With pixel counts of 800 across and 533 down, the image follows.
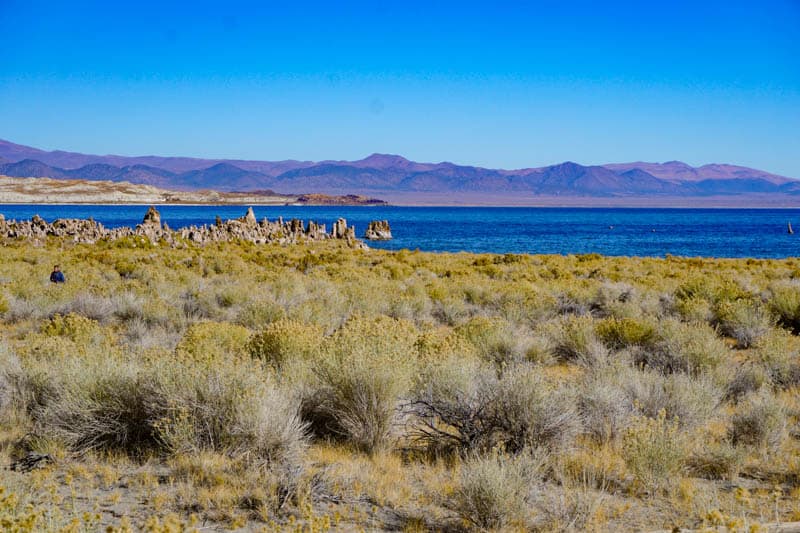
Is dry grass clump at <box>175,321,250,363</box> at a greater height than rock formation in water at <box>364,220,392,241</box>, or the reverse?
dry grass clump at <box>175,321,250,363</box>

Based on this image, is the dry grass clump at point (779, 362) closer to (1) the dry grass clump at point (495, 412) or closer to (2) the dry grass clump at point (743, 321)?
(2) the dry grass clump at point (743, 321)

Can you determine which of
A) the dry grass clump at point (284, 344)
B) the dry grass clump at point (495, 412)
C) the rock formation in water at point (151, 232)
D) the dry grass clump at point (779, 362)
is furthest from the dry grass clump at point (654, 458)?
the rock formation in water at point (151, 232)

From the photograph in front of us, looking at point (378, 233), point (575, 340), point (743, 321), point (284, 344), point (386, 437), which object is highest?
point (284, 344)

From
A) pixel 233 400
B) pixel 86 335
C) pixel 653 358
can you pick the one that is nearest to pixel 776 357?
pixel 653 358

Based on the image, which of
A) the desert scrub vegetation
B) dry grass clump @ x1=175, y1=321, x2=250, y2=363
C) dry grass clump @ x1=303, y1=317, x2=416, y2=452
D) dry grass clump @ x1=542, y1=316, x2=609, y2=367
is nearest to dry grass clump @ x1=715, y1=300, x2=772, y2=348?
the desert scrub vegetation

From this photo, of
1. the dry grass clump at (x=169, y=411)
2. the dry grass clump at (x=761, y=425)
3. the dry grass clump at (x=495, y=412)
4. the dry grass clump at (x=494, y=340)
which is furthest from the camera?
the dry grass clump at (x=494, y=340)

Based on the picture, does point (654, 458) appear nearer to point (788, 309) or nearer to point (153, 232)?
point (788, 309)

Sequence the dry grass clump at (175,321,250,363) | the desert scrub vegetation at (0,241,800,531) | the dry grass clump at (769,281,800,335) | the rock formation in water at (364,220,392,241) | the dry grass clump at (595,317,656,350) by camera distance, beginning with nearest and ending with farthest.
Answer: the desert scrub vegetation at (0,241,800,531) < the dry grass clump at (175,321,250,363) < the dry grass clump at (595,317,656,350) < the dry grass clump at (769,281,800,335) < the rock formation in water at (364,220,392,241)

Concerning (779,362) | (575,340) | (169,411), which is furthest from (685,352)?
(169,411)

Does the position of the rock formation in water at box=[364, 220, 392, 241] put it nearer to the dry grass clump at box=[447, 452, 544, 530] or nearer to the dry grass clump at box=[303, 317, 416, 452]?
the dry grass clump at box=[303, 317, 416, 452]

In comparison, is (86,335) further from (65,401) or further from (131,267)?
(131,267)

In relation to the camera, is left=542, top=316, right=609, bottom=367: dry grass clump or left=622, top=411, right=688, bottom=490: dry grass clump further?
left=542, top=316, right=609, bottom=367: dry grass clump

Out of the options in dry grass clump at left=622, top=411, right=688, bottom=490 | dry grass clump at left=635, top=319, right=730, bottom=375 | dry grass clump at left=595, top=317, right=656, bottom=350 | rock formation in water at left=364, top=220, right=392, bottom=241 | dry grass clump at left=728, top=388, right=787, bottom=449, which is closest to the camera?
dry grass clump at left=622, top=411, right=688, bottom=490

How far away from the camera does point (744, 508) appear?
5.14 m
